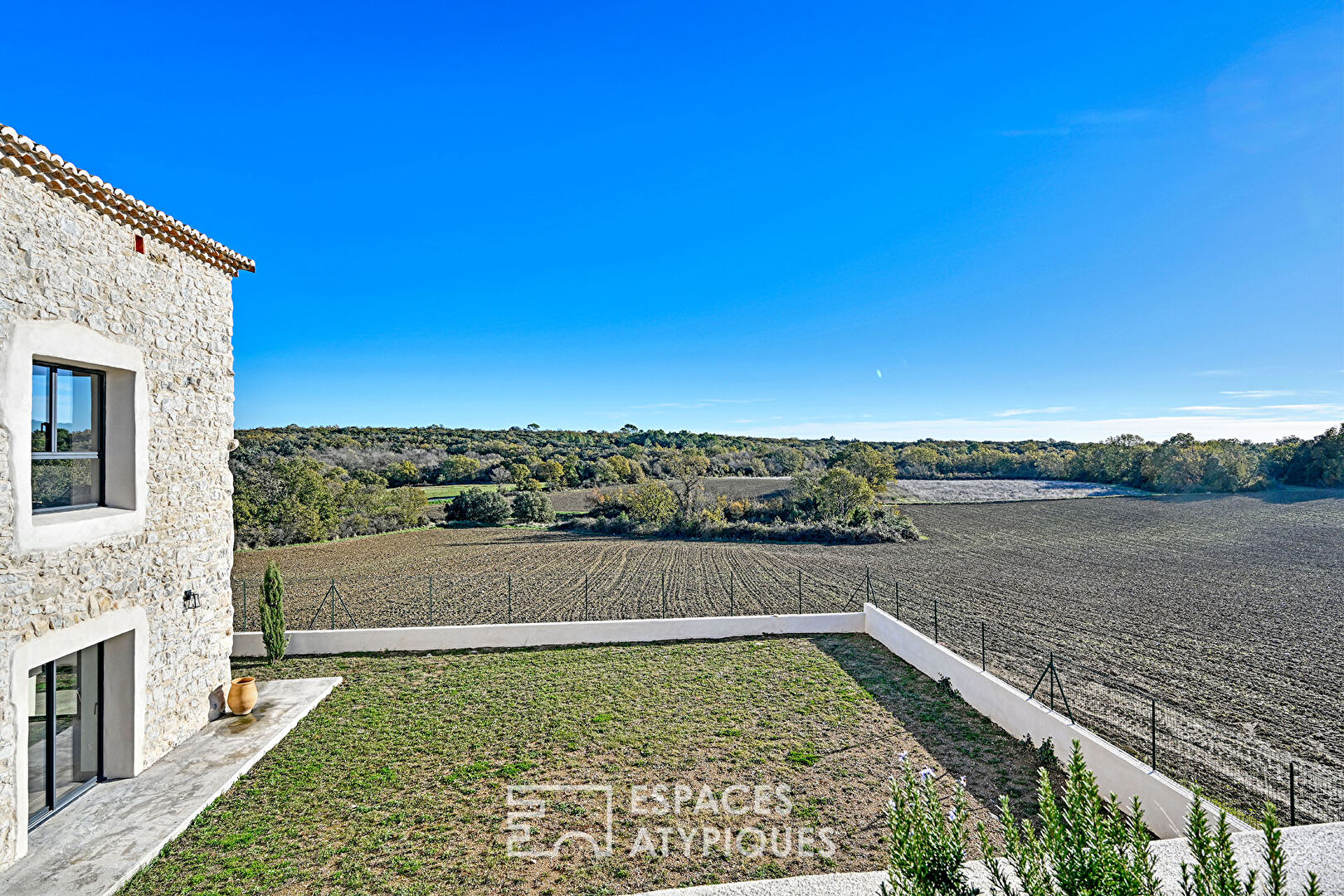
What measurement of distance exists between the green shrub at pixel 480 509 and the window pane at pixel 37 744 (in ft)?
89.7

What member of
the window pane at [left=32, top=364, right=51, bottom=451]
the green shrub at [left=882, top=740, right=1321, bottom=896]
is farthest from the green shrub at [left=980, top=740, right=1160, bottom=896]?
the window pane at [left=32, top=364, right=51, bottom=451]

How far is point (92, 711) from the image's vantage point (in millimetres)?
5742

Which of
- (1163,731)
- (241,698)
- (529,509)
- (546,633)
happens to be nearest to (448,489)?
(529,509)

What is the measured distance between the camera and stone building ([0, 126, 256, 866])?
4590 millimetres

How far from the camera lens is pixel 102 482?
→ 5.75m

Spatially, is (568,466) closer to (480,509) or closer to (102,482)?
(480,509)

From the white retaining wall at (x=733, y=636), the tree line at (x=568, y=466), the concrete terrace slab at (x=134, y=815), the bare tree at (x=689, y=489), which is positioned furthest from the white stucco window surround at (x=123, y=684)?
the bare tree at (x=689, y=489)

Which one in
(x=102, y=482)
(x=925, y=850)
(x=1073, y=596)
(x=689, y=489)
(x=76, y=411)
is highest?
(x=76, y=411)

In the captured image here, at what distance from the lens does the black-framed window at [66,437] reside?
16.8 ft

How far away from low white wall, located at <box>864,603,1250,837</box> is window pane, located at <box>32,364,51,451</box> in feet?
28.8

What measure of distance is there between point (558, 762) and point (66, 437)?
18.5ft

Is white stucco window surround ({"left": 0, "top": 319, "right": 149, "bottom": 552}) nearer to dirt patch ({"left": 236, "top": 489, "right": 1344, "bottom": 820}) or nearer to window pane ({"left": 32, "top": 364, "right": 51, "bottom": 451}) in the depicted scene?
window pane ({"left": 32, "top": 364, "right": 51, "bottom": 451})

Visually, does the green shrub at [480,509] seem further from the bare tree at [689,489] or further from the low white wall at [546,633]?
the low white wall at [546,633]

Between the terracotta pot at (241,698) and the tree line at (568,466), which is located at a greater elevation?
the tree line at (568,466)
